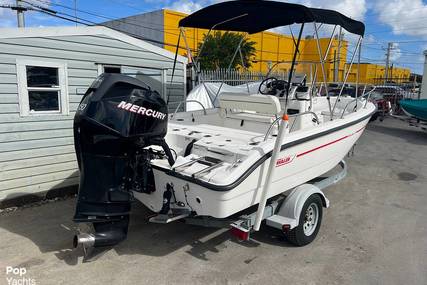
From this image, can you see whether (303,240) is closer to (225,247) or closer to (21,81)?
(225,247)

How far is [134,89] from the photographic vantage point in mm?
3217

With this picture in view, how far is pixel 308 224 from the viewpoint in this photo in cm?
408

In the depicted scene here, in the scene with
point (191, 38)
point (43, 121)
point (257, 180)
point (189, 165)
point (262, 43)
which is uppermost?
point (262, 43)

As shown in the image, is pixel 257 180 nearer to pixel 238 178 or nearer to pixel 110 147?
pixel 238 178

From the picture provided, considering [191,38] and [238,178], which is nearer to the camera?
[238,178]

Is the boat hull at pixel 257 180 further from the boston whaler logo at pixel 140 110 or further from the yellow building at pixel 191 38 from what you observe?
the yellow building at pixel 191 38

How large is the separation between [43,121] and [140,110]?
9.37 feet

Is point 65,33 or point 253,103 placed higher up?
point 65,33

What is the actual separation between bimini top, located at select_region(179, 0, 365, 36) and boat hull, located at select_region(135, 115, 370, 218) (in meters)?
1.34

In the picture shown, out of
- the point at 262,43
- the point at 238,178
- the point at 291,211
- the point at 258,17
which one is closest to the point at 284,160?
the point at 291,211

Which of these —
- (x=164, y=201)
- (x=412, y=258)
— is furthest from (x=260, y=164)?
(x=412, y=258)

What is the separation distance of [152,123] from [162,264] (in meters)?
1.46

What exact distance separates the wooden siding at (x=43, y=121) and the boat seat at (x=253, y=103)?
3.51ft

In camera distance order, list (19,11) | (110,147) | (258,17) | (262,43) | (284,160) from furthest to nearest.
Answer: (262,43) → (19,11) → (258,17) → (284,160) → (110,147)
